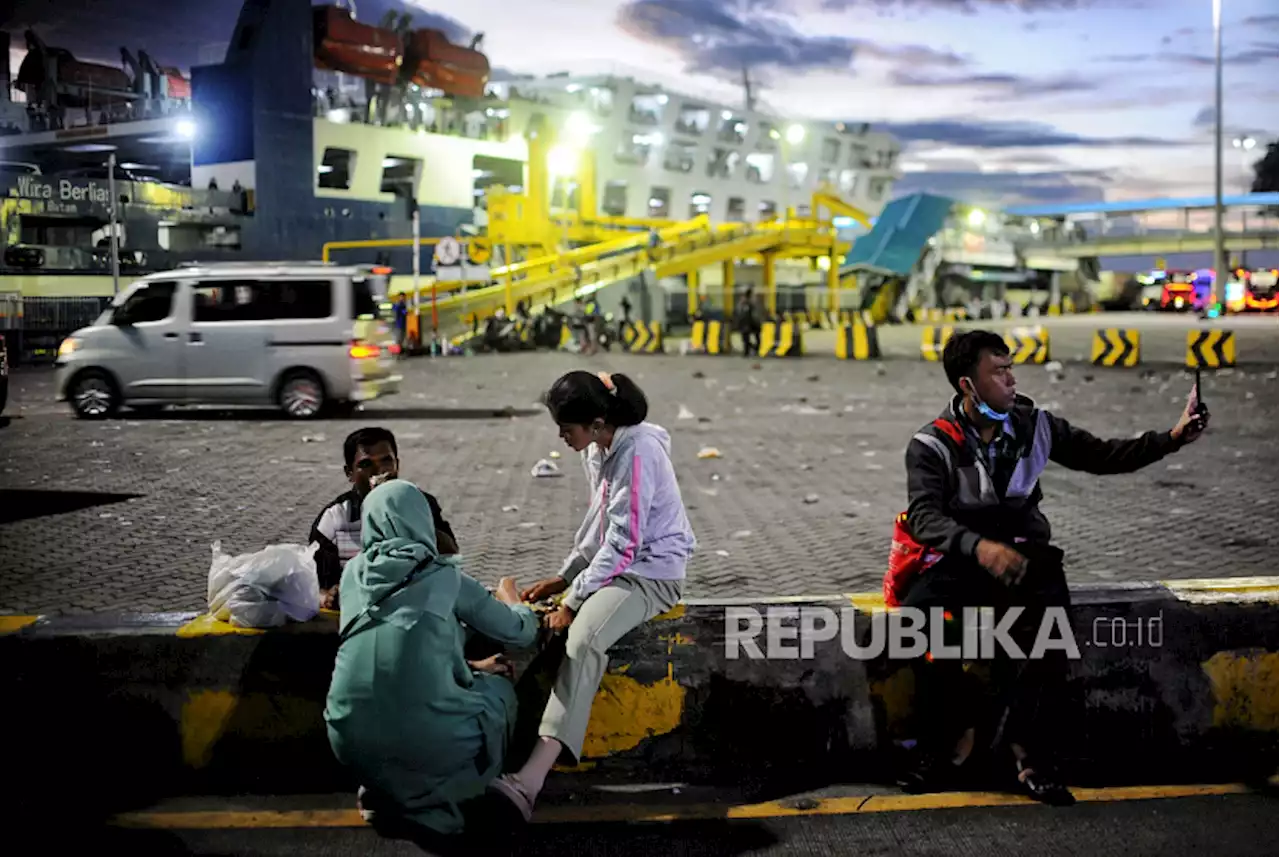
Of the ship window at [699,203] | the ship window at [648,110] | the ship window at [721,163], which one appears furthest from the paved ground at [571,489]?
the ship window at [721,163]

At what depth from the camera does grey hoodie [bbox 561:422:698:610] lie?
3787 millimetres

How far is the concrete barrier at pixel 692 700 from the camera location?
3.88 m

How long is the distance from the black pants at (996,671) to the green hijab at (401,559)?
1563mm

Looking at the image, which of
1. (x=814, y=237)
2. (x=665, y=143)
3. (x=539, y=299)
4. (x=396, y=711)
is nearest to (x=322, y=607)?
(x=396, y=711)

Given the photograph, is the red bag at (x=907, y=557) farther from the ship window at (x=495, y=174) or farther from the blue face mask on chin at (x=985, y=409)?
the ship window at (x=495, y=174)

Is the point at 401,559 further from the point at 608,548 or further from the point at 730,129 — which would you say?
the point at 730,129

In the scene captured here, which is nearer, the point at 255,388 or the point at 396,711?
the point at 396,711

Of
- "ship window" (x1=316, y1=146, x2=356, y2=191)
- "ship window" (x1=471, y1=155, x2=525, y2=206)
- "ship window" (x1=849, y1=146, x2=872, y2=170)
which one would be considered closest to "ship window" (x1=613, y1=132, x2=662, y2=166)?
"ship window" (x1=471, y1=155, x2=525, y2=206)

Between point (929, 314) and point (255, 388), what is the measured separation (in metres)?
41.9

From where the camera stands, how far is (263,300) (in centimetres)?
1463

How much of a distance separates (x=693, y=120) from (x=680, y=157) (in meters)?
2.38

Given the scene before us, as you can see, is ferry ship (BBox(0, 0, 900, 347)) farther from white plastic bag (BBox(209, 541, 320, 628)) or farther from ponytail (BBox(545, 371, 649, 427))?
ponytail (BBox(545, 371, 649, 427))

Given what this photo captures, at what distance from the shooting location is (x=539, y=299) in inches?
1254

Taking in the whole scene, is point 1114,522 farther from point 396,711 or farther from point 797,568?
point 396,711
